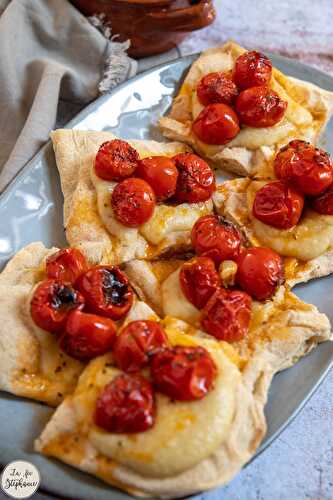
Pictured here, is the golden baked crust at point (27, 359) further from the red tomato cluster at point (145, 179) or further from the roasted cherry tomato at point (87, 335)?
the red tomato cluster at point (145, 179)

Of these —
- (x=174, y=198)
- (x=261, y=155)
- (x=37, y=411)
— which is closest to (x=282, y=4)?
(x=261, y=155)

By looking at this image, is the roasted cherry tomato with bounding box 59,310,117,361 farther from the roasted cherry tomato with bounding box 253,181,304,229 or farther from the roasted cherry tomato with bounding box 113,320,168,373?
the roasted cherry tomato with bounding box 253,181,304,229

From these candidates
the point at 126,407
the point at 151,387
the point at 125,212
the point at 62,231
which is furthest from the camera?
the point at 62,231

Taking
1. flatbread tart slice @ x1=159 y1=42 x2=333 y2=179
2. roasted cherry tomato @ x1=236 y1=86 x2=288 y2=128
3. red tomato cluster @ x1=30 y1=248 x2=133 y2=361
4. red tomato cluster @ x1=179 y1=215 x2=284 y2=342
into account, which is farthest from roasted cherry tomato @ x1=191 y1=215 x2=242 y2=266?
roasted cherry tomato @ x1=236 y1=86 x2=288 y2=128

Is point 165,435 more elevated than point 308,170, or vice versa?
point 308,170

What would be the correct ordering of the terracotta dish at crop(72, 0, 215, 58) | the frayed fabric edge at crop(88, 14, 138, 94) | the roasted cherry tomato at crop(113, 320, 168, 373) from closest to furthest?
the roasted cherry tomato at crop(113, 320, 168, 373) < the terracotta dish at crop(72, 0, 215, 58) < the frayed fabric edge at crop(88, 14, 138, 94)

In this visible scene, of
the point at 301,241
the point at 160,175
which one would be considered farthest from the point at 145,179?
the point at 301,241

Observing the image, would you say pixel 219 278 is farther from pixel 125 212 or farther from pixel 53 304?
pixel 53 304
